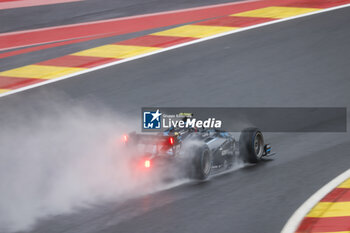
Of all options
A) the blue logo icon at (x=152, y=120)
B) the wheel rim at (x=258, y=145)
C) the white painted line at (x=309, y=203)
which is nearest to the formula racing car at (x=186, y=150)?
the wheel rim at (x=258, y=145)

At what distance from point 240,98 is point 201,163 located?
4720 mm

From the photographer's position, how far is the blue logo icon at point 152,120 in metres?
11.2

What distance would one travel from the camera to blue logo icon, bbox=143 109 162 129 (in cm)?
1116

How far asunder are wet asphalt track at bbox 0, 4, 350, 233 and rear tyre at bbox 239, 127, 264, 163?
20 cm

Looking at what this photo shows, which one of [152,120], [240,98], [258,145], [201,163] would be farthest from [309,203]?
[240,98]

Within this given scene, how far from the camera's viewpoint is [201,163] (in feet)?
33.7

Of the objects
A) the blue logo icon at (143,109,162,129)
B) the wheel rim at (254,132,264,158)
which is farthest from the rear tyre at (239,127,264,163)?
the blue logo icon at (143,109,162,129)

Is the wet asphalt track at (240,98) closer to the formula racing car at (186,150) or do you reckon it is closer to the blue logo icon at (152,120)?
the formula racing car at (186,150)

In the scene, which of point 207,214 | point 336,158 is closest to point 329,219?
point 207,214

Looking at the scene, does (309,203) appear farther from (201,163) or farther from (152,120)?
(152,120)

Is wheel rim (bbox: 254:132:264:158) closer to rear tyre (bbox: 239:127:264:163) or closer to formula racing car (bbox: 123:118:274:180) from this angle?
rear tyre (bbox: 239:127:264:163)

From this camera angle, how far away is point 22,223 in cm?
880

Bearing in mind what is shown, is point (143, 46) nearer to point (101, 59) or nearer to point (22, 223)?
point (101, 59)

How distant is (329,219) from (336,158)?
3.06m
